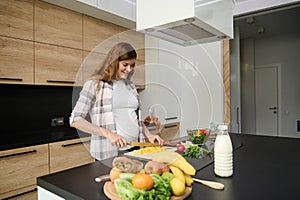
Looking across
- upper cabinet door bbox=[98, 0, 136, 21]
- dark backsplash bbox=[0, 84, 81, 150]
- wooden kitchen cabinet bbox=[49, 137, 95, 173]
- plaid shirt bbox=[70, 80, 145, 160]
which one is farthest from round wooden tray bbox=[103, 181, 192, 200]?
upper cabinet door bbox=[98, 0, 136, 21]

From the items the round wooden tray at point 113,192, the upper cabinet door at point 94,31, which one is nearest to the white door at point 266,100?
the upper cabinet door at point 94,31

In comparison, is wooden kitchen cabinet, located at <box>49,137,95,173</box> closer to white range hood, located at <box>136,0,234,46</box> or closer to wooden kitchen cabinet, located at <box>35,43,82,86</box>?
wooden kitchen cabinet, located at <box>35,43,82,86</box>

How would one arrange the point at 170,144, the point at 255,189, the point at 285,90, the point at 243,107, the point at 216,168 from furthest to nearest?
the point at 243,107 → the point at 285,90 → the point at 170,144 → the point at 216,168 → the point at 255,189

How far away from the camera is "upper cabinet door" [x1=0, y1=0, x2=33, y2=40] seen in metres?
1.74

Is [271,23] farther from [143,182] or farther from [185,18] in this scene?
[143,182]

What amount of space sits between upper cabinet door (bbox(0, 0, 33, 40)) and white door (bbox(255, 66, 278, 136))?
5005 mm

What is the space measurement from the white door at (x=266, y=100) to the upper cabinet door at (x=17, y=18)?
500cm

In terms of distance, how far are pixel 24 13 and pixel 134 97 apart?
126cm

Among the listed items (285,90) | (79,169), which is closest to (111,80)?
(79,169)

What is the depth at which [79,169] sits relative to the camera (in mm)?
922

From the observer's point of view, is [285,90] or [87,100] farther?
[285,90]

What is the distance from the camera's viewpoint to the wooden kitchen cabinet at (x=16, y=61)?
68.5 inches

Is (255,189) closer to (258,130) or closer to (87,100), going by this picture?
(87,100)

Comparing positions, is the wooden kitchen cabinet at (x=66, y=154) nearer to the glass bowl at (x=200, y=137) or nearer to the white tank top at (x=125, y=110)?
the white tank top at (x=125, y=110)
